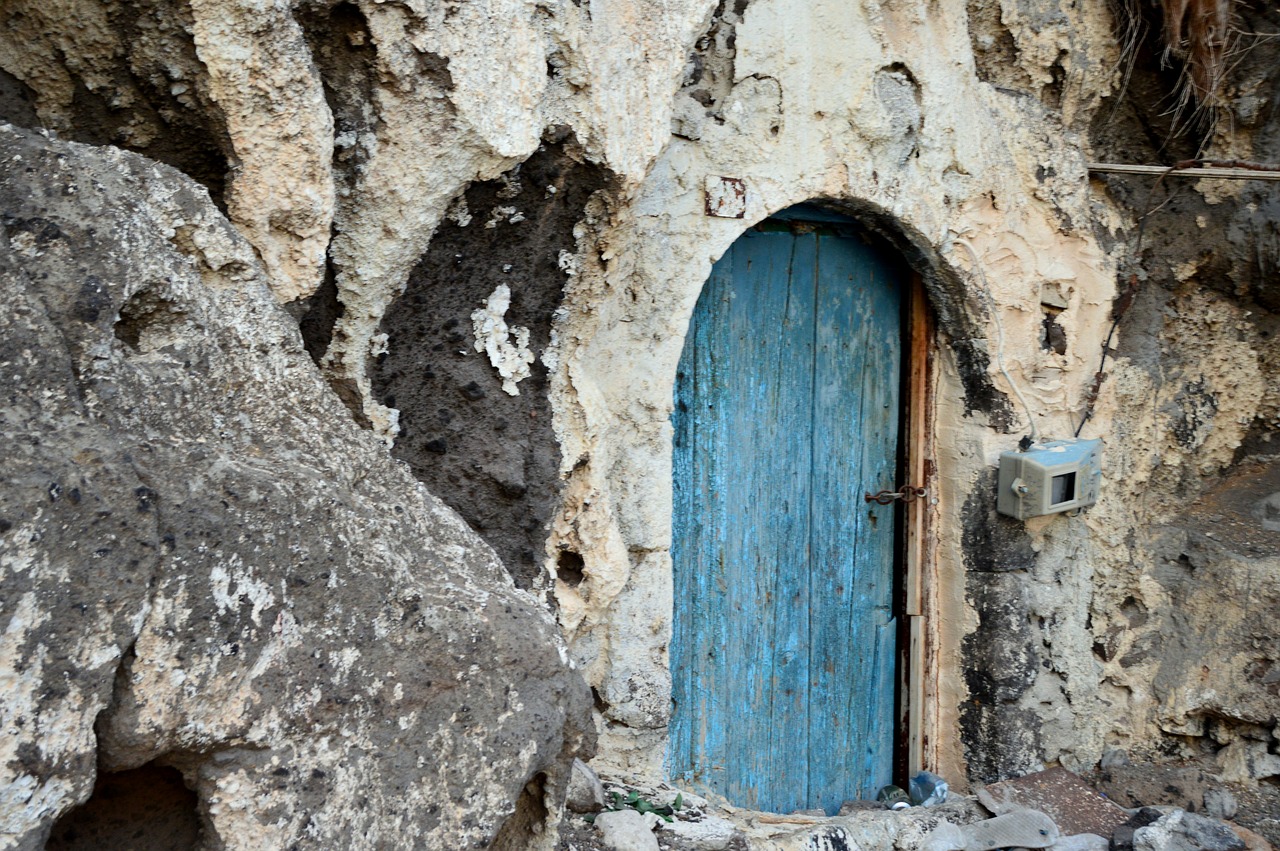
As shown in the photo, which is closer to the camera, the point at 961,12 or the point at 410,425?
the point at 410,425

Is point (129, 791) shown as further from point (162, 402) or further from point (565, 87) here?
point (565, 87)

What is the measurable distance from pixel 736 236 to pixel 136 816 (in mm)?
2254

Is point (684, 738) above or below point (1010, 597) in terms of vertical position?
below

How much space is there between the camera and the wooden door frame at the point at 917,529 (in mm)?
3898

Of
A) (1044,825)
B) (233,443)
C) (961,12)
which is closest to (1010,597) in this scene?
(1044,825)

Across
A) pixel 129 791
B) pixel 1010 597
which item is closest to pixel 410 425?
pixel 129 791

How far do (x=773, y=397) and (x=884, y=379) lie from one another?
467mm

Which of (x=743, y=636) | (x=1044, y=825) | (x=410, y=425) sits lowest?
(x=1044, y=825)

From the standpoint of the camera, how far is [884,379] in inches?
153

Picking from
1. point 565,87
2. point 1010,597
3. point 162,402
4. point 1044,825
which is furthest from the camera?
point 1010,597

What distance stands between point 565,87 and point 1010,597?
233 cm

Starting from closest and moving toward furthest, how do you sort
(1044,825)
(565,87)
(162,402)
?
(162,402) < (565,87) < (1044,825)

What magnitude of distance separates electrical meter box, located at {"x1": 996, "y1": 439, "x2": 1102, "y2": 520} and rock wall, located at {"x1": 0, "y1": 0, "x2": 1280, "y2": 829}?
0.09 metres

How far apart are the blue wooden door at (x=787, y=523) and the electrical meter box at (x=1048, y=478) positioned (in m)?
0.40
